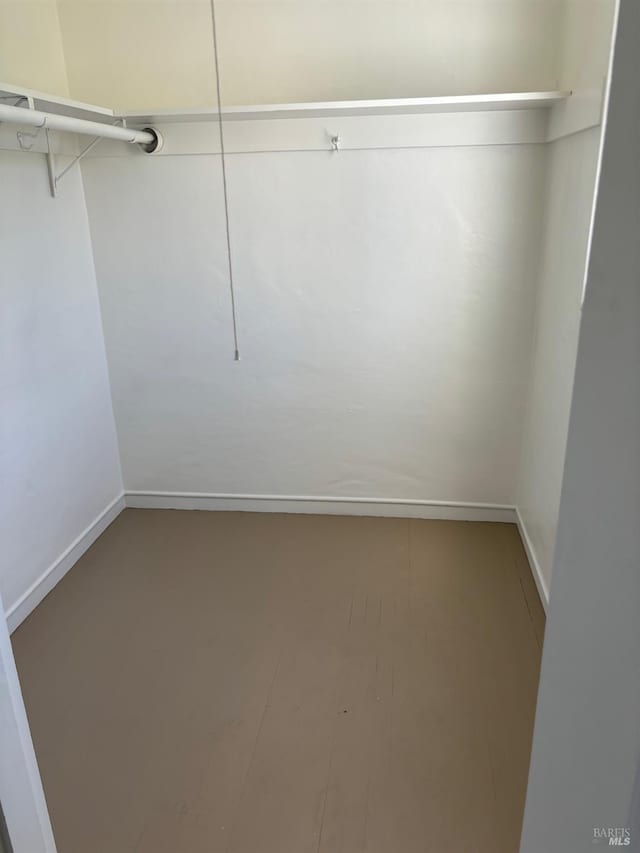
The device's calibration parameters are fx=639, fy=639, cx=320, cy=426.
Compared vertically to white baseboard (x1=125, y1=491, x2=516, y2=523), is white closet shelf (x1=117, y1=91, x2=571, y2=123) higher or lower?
higher

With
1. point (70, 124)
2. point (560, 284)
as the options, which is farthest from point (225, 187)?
point (560, 284)

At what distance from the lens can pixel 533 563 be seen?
9.37ft

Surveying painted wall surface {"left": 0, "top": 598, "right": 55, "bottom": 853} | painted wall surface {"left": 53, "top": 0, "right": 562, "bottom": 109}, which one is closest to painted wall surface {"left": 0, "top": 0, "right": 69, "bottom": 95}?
painted wall surface {"left": 53, "top": 0, "right": 562, "bottom": 109}

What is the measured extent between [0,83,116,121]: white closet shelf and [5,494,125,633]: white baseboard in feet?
5.99

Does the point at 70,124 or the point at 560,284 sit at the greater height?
the point at 70,124

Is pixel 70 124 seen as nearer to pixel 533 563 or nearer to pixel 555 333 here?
pixel 555 333

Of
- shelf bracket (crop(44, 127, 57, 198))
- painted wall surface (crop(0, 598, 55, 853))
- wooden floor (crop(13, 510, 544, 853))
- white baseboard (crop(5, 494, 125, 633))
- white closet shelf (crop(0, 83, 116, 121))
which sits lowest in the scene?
wooden floor (crop(13, 510, 544, 853))

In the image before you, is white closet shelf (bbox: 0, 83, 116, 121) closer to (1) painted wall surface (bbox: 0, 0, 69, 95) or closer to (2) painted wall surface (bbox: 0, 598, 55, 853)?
(1) painted wall surface (bbox: 0, 0, 69, 95)

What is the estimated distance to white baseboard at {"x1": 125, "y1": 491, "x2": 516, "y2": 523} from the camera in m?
3.35

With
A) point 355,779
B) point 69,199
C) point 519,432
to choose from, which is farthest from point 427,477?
point 69,199

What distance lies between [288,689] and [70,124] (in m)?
2.13

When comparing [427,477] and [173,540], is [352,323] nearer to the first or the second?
[427,477]

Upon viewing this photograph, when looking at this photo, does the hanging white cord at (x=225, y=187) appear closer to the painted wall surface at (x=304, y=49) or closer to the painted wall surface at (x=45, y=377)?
the painted wall surface at (x=304, y=49)

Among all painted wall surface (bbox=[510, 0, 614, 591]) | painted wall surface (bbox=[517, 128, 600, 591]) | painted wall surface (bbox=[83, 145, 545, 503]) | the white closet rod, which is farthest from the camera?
painted wall surface (bbox=[83, 145, 545, 503])
